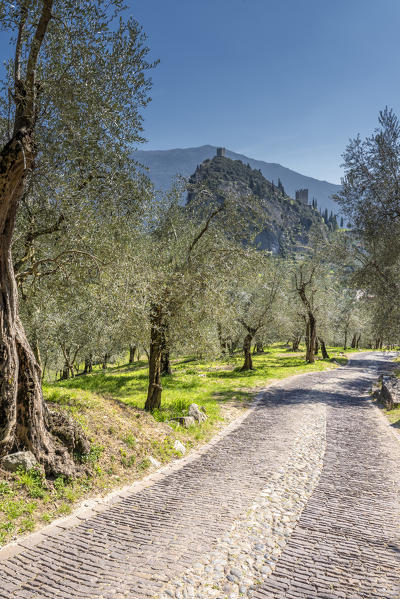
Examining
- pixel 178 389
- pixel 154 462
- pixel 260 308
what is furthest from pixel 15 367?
pixel 260 308

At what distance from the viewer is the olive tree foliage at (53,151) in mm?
7605

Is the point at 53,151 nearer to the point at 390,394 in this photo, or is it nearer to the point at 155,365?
the point at 155,365

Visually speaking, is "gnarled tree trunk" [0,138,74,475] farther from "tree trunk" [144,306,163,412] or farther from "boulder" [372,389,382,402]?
"boulder" [372,389,382,402]

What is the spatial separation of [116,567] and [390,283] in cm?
1972

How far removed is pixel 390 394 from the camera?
761 inches

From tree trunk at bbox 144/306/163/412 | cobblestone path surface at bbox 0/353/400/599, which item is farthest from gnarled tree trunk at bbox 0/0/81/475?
tree trunk at bbox 144/306/163/412

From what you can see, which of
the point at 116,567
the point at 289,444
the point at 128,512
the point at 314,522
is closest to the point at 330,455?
the point at 289,444

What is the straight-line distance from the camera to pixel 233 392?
74.1 feet

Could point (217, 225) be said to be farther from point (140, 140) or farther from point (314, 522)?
point (314, 522)

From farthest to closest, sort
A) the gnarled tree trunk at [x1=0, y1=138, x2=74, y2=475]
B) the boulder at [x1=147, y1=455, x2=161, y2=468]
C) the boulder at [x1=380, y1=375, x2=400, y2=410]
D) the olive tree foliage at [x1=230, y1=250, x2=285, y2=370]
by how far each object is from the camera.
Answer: the olive tree foliage at [x1=230, y1=250, x2=285, y2=370] < the boulder at [x1=380, y1=375, x2=400, y2=410] < the boulder at [x1=147, y1=455, x2=161, y2=468] < the gnarled tree trunk at [x1=0, y1=138, x2=74, y2=475]

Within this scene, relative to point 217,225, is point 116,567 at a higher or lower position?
lower

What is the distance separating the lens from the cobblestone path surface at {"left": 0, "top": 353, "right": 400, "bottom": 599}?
4.99 metres

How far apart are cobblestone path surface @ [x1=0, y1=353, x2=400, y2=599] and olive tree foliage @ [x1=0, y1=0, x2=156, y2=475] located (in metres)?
2.43

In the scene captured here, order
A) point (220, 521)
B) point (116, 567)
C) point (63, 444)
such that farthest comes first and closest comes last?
point (63, 444) < point (220, 521) < point (116, 567)
